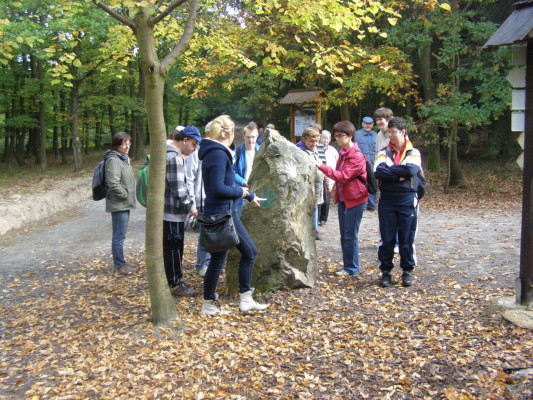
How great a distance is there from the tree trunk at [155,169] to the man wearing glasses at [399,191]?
2516 millimetres

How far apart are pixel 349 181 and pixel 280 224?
112 centimetres

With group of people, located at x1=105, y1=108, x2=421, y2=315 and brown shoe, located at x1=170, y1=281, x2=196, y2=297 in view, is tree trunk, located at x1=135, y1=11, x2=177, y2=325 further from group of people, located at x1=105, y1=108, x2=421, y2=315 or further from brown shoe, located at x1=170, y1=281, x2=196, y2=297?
brown shoe, located at x1=170, y1=281, x2=196, y2=297

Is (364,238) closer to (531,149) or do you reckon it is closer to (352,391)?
(531,149)

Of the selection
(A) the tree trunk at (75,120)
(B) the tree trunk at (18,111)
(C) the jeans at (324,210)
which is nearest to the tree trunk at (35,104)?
(B) the tree trunk at (18,111)

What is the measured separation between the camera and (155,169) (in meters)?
4.54

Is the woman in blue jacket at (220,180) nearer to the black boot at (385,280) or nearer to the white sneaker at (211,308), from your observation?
the white sneaker at (211,308)

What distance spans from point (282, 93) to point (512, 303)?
18.8 meters

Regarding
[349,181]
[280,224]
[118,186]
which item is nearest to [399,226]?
[349,181]

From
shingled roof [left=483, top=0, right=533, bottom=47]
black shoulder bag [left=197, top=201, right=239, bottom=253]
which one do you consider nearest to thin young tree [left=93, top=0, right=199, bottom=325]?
black shoulder bag [left=197, top=201, right=239, bottom=253]

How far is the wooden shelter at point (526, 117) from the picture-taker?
14.0 feet

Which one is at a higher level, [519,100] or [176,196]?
[519,100]

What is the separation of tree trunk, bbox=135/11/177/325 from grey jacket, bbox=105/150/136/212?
2016 mm

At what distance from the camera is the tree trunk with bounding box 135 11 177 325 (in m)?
4.43

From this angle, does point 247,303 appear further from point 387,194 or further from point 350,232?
point 387,194
